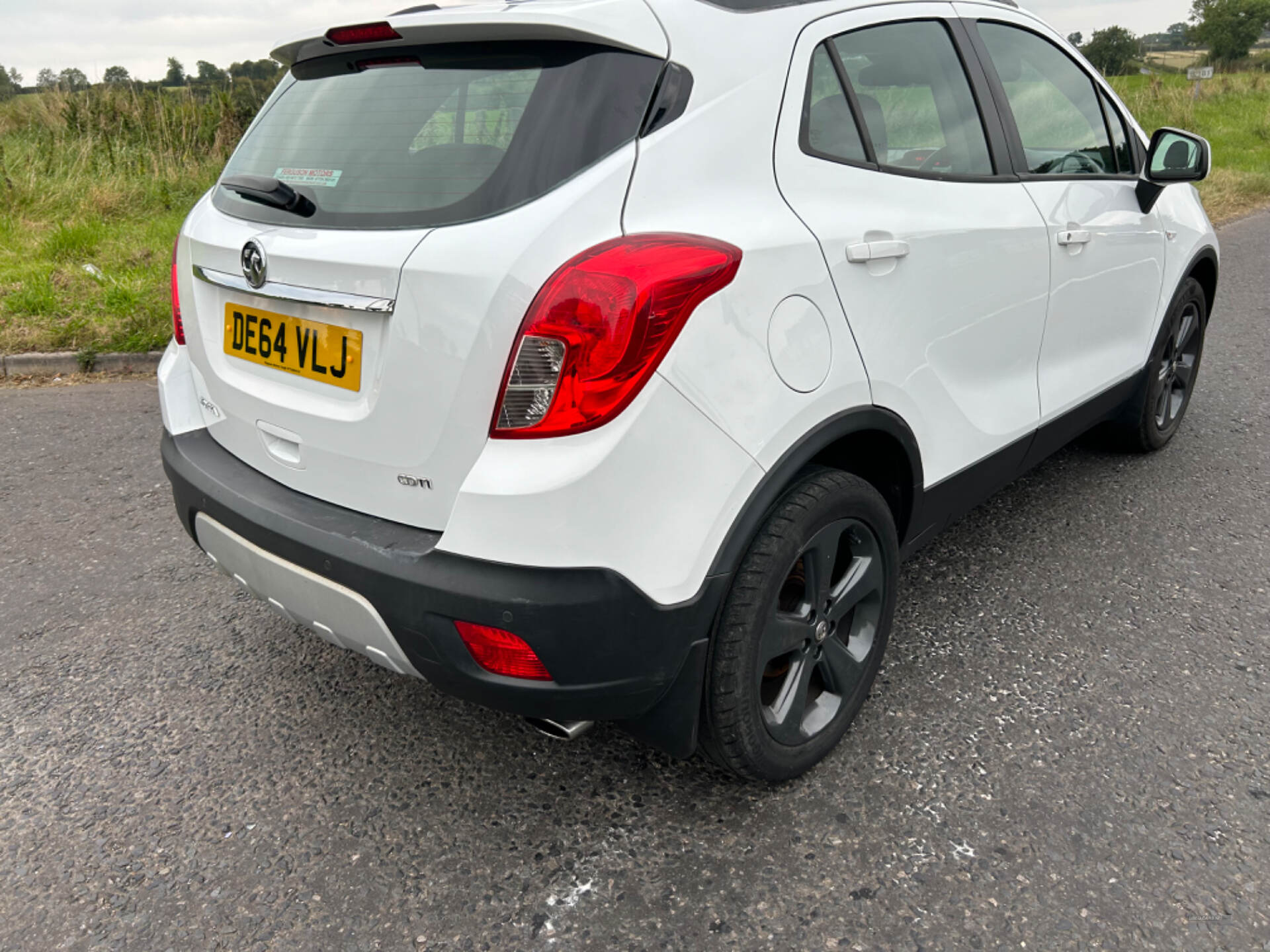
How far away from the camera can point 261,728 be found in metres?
2.54

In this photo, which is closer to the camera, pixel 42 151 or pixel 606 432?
pixel 606 432

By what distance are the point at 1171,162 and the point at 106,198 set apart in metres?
9.24

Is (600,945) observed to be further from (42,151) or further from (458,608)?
(42,151)

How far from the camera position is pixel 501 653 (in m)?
1.77

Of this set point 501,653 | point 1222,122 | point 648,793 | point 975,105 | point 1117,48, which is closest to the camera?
point 501,653

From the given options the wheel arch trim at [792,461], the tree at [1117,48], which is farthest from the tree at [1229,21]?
the wheel arch trim at [792,461]

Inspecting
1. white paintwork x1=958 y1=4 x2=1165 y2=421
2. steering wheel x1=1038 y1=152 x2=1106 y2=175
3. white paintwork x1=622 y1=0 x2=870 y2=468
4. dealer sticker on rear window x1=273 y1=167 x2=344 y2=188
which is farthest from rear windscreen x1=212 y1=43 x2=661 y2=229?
steering wheel x1=1038 y1=152 x2=1106 y2=175

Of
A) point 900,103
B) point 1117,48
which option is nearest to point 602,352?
point 900,103

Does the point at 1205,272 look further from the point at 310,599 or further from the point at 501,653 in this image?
the point at 310,599

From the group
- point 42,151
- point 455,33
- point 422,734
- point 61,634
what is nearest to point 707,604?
point 422,734

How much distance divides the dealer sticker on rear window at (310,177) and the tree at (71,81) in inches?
451

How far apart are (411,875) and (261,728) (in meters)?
0.74

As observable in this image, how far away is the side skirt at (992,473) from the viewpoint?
2533 mm

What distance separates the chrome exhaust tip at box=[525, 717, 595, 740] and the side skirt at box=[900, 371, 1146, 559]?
3.41 feet
